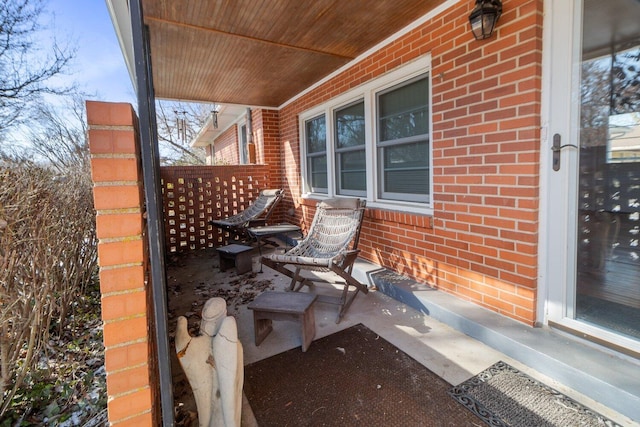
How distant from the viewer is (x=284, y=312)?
2205 mm

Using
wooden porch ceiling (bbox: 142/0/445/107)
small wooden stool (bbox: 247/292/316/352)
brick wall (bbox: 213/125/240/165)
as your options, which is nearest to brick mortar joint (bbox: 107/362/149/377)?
small wooden stool (bbox: 247/292/316/352)

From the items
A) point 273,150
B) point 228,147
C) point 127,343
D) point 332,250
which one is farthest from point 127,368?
point 228,147

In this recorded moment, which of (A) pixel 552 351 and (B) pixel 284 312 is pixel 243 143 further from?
(A) pixel 552 351

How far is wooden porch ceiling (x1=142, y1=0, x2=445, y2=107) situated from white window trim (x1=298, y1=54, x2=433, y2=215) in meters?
0.36

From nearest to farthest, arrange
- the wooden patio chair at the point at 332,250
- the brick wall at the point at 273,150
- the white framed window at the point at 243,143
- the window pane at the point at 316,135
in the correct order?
the wooden patio chair at the point at 332,250
the window pane at the point at 316,135
the brick wall at the point at 273,150
the white framed window at the point at 243,143

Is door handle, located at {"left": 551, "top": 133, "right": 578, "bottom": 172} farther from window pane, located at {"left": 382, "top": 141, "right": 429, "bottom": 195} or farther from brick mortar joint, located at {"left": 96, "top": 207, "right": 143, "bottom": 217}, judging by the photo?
brick mortar joint, located at {"left": 96, "top": 207, "right": 143, "bottom": 217}

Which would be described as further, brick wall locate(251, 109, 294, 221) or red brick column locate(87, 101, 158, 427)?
brick wall locate(251, 109, 294, 221)

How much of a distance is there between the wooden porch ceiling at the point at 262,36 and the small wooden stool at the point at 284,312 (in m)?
2.27

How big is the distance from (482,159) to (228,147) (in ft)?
30.6

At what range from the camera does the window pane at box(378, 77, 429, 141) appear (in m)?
3.02

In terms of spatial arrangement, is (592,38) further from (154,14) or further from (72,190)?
(72,190)

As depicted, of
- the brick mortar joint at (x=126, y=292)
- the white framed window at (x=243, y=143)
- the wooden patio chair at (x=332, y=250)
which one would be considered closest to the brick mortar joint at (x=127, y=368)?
the brick mortar joint at (x=126, y=292)

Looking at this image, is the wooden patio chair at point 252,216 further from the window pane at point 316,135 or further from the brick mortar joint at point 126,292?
the brick mortar joint at point 126,292

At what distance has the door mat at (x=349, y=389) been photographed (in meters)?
1.59
